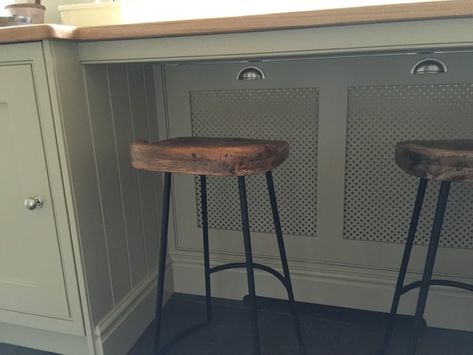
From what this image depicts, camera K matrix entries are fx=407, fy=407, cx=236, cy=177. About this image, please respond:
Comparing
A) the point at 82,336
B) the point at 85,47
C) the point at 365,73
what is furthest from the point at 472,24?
the point at 82,336

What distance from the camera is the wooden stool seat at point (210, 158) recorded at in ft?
A: 2.80

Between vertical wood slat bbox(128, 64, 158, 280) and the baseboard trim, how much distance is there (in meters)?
0.08

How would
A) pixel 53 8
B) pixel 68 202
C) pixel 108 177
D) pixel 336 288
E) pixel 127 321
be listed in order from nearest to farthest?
pixel 68 202
pixel 108 177
pixel 127 321
pixel 336 288
pixel 53 8

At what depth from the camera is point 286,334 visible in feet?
4.45

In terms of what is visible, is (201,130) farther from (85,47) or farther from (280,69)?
(85,47)

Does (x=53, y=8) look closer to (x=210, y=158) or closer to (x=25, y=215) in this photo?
(x=25, y=215)

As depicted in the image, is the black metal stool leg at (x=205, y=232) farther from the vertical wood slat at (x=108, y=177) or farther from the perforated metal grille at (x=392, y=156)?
the perforated metal grille at (x=392, y=156)

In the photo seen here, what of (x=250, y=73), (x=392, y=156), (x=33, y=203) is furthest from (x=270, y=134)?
(x=33, y=203)

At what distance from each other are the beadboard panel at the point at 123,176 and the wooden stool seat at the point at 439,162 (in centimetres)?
80

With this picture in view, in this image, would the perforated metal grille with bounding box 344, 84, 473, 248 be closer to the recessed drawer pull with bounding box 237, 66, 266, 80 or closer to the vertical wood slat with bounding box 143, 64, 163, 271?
the recessed drawer pull with bounding box 237, 66, 266, 80

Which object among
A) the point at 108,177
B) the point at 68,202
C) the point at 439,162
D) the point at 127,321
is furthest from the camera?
the point at 127,321

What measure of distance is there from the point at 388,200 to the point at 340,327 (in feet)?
1.51

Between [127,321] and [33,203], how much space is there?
0.50 meters

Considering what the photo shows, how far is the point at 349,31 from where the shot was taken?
0.84m
